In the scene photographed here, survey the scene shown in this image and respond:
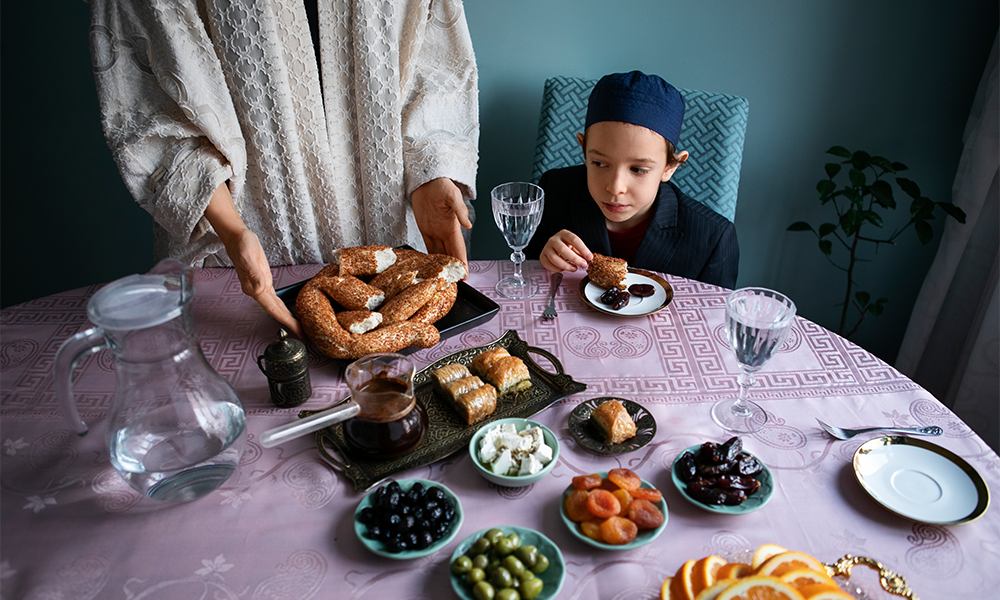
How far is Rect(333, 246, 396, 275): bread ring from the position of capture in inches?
64.4

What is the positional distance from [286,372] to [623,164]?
1.10 m

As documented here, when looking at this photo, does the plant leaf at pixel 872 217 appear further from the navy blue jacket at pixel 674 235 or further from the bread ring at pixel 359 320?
the bread ring at pixel 359 320

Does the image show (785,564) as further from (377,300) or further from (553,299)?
(377,300)

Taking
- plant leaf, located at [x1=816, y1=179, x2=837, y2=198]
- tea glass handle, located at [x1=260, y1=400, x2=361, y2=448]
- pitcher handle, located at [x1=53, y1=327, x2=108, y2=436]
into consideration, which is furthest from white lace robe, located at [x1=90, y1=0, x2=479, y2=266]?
plant leaf, located at [x1=816, y1=179, x2=837, y2=198]

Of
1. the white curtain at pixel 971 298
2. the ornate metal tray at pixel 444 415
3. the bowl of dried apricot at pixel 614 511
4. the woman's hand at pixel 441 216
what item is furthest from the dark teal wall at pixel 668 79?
the bowl of dried apricot at pixel 614 511

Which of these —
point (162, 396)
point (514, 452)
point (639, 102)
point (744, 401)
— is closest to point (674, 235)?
point (639, 102)

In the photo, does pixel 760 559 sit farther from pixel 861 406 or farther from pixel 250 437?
pixel 250 437

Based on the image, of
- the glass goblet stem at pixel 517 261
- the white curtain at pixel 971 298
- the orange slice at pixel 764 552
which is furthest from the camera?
the white curtain at pixel 971 298

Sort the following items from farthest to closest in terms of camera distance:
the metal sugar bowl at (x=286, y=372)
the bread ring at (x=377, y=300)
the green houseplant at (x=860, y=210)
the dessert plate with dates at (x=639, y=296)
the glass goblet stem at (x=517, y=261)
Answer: the green houseplant at (x=860, y=210)
the glass goblet stem at (x=517, y=261)
the dessert plate with dates at (x=639, y=296)
the bread ring at (x=377, y=300)
the metal sugar bowl at (x=286, y=372)

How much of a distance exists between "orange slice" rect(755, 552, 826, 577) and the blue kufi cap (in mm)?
1242

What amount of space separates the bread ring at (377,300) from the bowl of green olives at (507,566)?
560mm

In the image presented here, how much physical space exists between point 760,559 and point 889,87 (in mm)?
2332

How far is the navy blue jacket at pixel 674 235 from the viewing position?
202cm

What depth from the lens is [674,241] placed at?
80.4 inches
